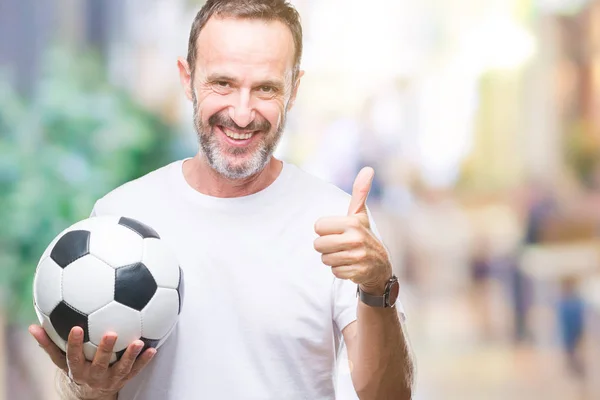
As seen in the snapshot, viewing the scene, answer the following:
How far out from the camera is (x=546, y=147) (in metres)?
8.11

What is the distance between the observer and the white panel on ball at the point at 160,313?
145cm

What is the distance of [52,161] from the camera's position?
4473 mm

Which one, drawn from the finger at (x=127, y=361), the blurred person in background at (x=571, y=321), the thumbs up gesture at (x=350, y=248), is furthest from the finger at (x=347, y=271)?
the blurred person in background at (x=571, y=321)

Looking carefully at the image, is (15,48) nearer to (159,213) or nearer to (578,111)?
(159,213)

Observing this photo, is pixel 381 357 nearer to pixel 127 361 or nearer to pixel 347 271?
pixel 347 271

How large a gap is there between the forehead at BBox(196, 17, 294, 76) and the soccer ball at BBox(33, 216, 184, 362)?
12.9 inches

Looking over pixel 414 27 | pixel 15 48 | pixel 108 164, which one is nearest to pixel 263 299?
pixel 108 164

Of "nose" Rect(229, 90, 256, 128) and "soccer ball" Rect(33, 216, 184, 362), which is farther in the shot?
"nose" Rect(229, 90, 256, 128)

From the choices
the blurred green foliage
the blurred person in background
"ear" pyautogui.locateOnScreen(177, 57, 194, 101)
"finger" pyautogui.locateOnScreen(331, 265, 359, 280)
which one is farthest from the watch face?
the blurred person in background

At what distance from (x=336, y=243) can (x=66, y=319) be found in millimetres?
449

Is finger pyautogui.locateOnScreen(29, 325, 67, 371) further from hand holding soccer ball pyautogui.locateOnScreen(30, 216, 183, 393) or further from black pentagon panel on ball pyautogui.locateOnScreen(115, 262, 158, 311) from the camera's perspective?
black pentagon panel on ball pyautogui.locateOnScreen(115, 262, 158, 311)

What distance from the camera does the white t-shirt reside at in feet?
5.09

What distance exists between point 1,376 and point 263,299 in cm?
330

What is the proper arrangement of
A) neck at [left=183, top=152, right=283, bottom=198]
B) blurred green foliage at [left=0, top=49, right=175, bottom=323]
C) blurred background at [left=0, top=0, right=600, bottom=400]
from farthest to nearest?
blurred background at [left=0, top=0, right=600, bottom=400] → blurred green foliage at [left=0, top=49, right=175, bottom=323] → neck at [left=183, top=152, right=283, bottom=198]
